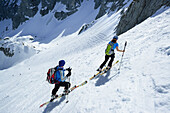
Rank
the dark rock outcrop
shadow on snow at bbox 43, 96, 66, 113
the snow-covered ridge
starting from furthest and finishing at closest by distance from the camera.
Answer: the dark rock outcrop, the snow-covered ridge, shadow on snow at bbox 43, 96, 66, 113

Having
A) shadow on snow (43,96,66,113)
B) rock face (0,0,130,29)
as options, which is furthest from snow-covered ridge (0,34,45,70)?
rock face (0,0,130,29)

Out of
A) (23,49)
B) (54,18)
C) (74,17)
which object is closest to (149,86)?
(23,49)

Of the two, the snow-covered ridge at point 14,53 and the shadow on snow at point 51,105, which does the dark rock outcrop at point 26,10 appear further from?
the shadow on snow at point 51,105

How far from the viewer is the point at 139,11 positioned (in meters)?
12.5

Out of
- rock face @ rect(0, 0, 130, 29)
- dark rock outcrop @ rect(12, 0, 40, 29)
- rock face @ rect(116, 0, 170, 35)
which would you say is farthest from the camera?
dark rock outcrop @ rect(12, 0, 40, 29)

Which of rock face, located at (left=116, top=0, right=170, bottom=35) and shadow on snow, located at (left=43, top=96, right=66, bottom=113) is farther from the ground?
rock face, located at (left=116, top=0, right=170, bottom=35)

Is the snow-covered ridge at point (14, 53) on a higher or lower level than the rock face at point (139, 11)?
higher

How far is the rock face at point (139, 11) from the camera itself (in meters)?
11.1

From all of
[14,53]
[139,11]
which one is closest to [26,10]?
[14,53]

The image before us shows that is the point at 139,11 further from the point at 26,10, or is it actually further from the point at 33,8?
the point at 26,10

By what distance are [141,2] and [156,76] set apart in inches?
501

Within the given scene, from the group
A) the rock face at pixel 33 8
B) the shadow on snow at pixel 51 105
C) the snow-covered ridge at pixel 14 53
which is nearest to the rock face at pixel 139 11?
the shadow on snow at pixel 51 105

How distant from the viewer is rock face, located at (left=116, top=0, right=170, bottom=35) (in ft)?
36.5

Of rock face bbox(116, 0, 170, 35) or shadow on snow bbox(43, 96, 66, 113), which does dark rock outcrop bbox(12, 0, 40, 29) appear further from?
shadow on snow bbox(43, 96, 66, 113)
